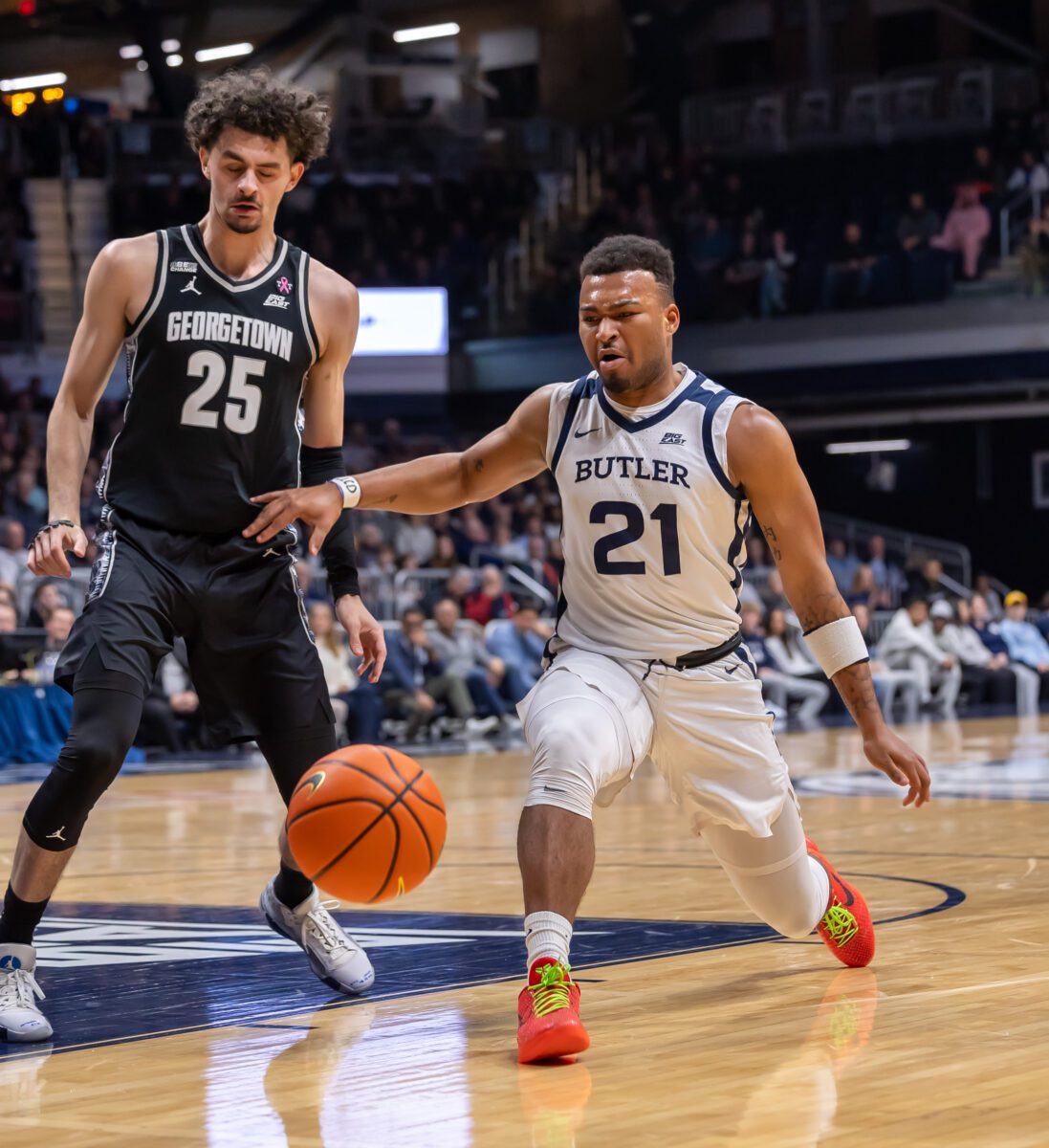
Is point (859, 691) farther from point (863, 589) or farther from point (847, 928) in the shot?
point (863, 589)

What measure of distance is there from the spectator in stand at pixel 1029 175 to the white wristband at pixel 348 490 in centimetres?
2275

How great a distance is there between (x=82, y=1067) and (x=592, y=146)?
89.4 feet

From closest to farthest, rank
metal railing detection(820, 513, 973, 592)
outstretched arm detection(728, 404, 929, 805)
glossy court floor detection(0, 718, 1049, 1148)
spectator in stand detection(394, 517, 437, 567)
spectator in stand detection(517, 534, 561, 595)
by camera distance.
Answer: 1. glossy court floor detection(0, 718, 1049, 1148)
2. outstretched arm detection(728, 404, 929, 805)
3. spectator in stand detection(517, 534, 561, 595)
4. spectator in stand detection(394, 517, 437, 567)
5. metal railing detection(820, 513, 973, 592)

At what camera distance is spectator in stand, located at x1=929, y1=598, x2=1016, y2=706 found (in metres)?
21.4

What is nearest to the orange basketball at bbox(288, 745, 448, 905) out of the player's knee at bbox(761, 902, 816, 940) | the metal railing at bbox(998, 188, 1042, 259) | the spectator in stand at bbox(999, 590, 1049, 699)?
the player's knee at bbox(761, 902, 816, 940)

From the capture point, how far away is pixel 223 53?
32125 millimetres

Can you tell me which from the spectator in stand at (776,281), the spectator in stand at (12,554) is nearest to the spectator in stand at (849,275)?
the spectator in stand at (776,281)

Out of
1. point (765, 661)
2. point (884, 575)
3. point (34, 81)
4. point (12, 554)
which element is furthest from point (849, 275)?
point (34, 81)

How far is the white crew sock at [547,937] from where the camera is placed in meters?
4.14

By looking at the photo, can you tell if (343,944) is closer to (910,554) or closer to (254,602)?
(254,602)

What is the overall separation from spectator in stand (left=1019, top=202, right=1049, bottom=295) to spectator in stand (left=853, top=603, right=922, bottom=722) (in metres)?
6.75

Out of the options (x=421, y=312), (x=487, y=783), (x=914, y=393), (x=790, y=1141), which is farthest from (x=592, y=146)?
(x=790, y=1141)

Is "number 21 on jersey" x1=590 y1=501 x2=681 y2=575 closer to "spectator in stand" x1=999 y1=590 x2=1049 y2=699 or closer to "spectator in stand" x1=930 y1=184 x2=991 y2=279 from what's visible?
"spectator in stand" x1=999 y1=590 x2=1049 y2=699

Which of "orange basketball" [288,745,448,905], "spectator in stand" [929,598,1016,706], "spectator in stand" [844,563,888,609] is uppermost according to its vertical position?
"orange basketball" [288,745,448,905]
